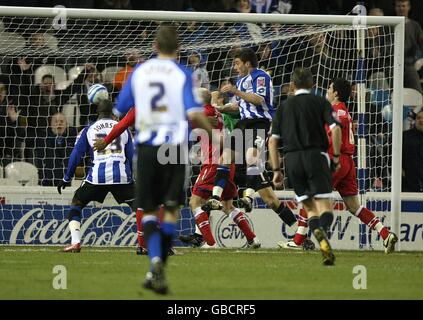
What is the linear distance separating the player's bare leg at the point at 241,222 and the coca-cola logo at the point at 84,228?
1755 millimetres

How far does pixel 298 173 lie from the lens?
1113 cm

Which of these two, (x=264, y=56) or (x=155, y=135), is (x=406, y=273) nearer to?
(x=155, y=135)

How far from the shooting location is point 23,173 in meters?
15.6

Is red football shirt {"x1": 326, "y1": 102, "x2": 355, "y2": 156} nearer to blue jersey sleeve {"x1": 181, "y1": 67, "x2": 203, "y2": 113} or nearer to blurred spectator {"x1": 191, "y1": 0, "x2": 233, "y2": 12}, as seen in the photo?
blue jersey sleeve {"x1": 181, "y1": 67, "x2": 203, "y2": 113}

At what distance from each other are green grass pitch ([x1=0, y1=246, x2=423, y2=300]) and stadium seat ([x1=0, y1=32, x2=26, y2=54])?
3.26m

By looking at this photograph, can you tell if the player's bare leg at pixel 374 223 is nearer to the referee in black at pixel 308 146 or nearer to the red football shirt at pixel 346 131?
the red football shirt at pixel 346 131

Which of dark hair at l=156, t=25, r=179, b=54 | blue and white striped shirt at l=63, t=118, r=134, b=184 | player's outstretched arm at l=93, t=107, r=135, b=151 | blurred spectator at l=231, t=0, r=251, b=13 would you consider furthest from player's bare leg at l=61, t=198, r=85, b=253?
blurred spectator at l=231, t=0, r=251, b=13

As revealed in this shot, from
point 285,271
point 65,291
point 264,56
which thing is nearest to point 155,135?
point 65,291

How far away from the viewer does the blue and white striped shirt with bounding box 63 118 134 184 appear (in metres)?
13.1

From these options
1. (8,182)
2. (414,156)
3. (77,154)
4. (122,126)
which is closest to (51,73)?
(8,182)

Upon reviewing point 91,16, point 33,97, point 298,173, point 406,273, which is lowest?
point 406,273

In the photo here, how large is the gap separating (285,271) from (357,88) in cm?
498

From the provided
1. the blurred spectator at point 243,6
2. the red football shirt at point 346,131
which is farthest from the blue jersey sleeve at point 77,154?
the blurred spectator at point 243,6

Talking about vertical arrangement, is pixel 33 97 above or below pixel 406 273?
above
